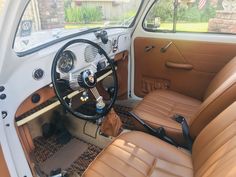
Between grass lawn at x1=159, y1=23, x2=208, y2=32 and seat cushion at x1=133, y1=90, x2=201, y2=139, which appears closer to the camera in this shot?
seat cushion at x1=133, y1=90, x2=201, y2=139

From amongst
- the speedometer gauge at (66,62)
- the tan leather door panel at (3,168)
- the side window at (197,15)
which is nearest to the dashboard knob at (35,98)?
the speedometer gauge at (66,62)

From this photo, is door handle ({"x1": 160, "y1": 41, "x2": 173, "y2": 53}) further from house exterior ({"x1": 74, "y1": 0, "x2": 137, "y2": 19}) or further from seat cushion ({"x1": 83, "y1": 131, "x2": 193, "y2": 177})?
seat cushion ({"x1": 83, "y1": 131, "x2": 193, "y2": 177})

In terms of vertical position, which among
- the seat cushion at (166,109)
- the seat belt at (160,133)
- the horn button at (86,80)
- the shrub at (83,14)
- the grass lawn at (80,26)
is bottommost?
the seat belt at (160,133)

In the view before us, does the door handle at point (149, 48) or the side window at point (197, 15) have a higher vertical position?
the side window at point (197, 15)

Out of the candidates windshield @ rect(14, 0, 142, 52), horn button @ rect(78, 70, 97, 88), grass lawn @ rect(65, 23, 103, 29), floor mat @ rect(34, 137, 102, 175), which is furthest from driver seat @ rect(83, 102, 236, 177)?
grass lawn @ rect(65, 23, 103, 29)

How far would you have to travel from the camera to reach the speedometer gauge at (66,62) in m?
1.45

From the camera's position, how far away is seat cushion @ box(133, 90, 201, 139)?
156 centimetres

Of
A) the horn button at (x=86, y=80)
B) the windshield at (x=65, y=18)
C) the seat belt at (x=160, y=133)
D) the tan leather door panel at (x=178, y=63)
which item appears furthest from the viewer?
the tan leather door panel at (x=178, y=63)

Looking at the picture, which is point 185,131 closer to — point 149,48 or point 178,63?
point 178,63

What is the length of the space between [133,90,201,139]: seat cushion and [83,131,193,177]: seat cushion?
0.70ft

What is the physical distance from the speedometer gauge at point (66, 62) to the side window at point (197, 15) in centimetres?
105

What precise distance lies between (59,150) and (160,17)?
1539 millimetres

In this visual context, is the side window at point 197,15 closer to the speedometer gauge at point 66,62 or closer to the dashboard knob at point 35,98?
the speedometer gauge at point 66,62

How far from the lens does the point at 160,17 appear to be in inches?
87.2
